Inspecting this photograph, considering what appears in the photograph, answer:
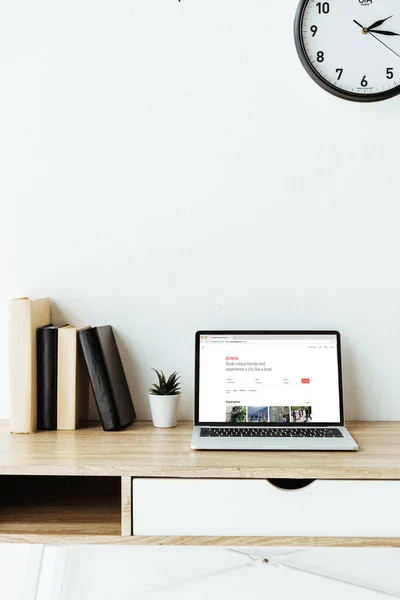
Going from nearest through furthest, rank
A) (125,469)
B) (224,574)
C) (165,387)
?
(125,469)
(165,387)
(224,574)

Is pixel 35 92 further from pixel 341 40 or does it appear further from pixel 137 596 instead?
pixel 137 596

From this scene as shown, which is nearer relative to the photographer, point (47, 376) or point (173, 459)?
point (173, 459)

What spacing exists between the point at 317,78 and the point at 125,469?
38.8 inches

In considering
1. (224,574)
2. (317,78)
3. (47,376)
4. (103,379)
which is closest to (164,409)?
(103,379)

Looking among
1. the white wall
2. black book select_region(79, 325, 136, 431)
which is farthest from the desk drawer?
the white wall

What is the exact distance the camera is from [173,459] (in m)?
1.33

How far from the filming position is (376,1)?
63.8 inches

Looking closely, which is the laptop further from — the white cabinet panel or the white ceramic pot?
the white cabinet panel

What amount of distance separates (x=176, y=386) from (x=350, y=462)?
0.49 metres

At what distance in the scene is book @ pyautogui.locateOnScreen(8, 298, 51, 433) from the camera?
5.02ft

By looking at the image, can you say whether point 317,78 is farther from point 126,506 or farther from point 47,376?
point 126,506

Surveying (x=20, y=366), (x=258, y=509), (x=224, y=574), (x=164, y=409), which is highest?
(x=20, y=366)

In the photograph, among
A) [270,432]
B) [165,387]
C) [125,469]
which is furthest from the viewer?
[165,387]

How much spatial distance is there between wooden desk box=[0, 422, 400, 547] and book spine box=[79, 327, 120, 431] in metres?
0.06
